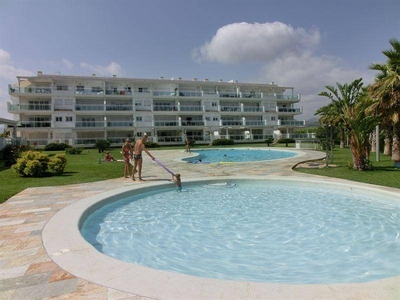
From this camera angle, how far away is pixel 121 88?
48.5 metres

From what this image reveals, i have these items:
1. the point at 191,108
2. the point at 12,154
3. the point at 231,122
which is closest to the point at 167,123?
the point at 191,108

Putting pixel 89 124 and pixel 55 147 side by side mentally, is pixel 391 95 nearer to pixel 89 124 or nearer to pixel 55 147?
pixel 55 147

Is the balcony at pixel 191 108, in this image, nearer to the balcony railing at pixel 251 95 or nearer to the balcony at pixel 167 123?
the balcony at pixel 167 123

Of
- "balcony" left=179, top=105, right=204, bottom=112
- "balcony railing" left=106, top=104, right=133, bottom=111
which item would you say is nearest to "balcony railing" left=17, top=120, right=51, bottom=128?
"balcony railing" left=106, top=104, right=133, bottom=111

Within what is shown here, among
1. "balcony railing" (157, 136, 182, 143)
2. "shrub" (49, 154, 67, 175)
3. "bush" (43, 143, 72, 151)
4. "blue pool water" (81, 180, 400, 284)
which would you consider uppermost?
"balcony railing" (157, 136, 182, 143)

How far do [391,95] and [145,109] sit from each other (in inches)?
1552

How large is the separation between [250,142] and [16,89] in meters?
39.2

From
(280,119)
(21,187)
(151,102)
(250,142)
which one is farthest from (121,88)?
(21,187)

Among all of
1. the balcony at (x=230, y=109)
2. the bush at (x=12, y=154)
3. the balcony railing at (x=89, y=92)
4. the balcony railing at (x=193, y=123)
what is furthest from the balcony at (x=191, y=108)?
the bush at (x=12, y=154)

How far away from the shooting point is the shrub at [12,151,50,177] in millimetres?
11734

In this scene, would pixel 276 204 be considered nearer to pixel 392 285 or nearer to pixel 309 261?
pixel 309 261

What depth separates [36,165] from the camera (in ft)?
38.8

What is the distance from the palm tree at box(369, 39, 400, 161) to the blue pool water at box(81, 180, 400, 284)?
872cm

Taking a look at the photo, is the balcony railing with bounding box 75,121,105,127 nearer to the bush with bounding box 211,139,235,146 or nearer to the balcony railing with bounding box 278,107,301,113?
the bush with bounding box 211,139,235,146
